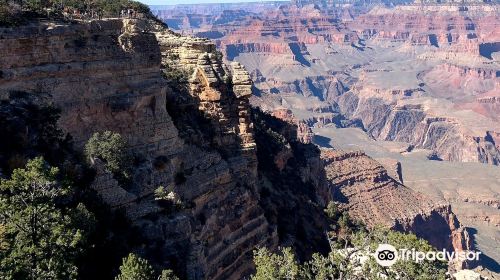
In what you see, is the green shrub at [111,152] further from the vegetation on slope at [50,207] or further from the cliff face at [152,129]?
the cliff face at [152,129]

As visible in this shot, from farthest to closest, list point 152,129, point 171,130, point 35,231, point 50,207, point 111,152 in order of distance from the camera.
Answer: point 171,130
point 152,129
point 111,152
point 50,207
point 35,231

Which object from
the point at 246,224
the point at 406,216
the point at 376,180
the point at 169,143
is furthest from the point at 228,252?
the point at 376,180

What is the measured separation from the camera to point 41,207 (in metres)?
18.2

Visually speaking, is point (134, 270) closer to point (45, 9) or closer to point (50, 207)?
A: point (50, 207)

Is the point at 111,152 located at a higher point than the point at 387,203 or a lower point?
higher

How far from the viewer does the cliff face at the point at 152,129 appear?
2547cm

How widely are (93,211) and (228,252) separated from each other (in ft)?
34.5

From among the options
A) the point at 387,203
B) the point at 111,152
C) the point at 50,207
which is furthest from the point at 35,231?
the point at 387,203

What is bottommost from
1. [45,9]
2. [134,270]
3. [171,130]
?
[134,270]

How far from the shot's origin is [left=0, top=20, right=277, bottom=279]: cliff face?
25.5m

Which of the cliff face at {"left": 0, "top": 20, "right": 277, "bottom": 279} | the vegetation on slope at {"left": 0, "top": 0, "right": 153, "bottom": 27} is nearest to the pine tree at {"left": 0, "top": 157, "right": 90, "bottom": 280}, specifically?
the cliff face at {"left": 0, "top": 20, "right": 277, "bottom": 279}

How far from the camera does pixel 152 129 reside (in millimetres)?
29938

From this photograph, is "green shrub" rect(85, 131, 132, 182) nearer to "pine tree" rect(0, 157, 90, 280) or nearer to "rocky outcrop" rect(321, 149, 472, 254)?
"pine tree" rect(0, 157, 90, 280)

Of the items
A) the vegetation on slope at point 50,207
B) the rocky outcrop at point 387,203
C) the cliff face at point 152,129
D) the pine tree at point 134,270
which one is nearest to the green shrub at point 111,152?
the vegetation on slope at point 50,207
